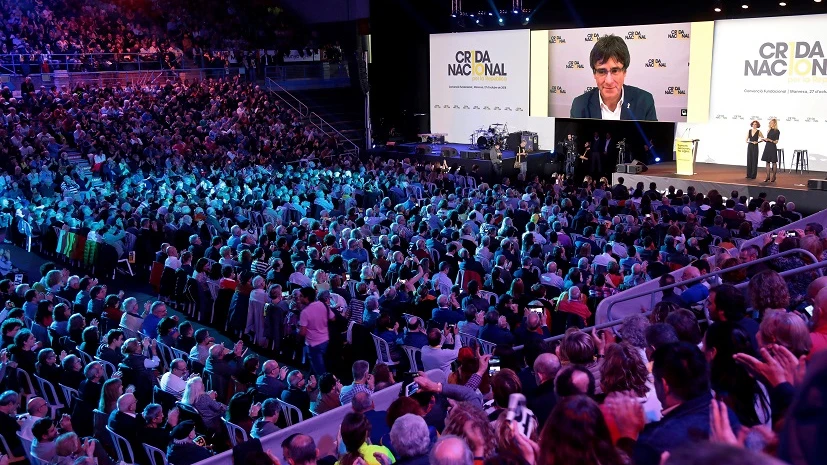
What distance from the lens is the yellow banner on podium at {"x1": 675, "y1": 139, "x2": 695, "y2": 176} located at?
1797cm

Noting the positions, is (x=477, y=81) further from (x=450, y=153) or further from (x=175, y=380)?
(x=175, y=380)

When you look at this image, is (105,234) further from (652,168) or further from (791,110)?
(791,110)

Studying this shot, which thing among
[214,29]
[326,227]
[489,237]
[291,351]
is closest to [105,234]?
[326,227]

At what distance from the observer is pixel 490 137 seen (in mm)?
22672

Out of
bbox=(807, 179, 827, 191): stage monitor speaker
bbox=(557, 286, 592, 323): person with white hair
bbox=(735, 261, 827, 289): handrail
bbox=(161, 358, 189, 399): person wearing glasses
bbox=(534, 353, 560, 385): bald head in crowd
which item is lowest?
bbox=(161, 358, 189, 399): person wearing glasses

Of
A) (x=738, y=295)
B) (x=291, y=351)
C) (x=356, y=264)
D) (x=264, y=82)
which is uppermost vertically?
(x=264, y=82)

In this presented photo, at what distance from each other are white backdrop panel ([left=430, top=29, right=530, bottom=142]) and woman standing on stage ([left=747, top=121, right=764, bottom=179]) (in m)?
7.08

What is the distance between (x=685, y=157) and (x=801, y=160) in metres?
2.46

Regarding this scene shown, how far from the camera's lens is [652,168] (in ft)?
65.2

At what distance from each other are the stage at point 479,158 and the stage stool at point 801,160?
19.3 feet

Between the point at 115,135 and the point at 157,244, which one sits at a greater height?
the point at 115,135

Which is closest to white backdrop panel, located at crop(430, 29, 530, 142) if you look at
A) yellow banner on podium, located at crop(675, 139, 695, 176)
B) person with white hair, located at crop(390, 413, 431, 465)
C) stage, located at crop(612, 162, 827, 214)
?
stage, located at crop(612, 162, 827, 214)

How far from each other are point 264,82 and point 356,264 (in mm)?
17039

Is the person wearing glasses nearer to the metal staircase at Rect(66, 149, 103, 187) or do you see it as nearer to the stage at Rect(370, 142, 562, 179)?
the metal staircase at Rect(66, 149, 103, 187)
